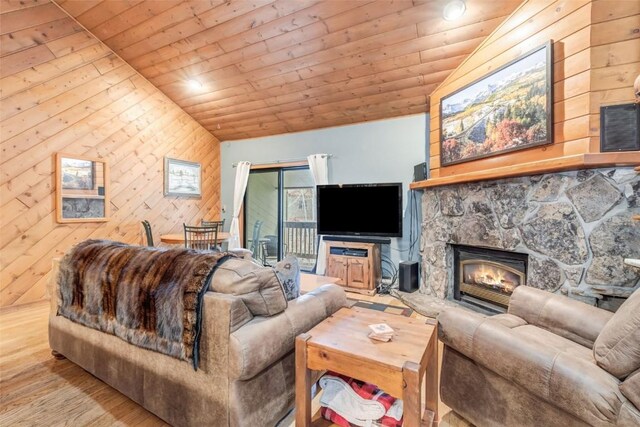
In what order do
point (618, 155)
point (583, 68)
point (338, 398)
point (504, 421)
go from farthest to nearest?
point (583, 68) < point (618, 155) < point (338, 398) < point (504, 421)

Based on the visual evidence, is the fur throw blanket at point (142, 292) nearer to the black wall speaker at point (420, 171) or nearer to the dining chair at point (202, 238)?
the dining chair at point (202, 238)

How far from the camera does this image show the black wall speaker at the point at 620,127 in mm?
2090

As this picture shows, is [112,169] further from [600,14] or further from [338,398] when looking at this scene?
[600,14]

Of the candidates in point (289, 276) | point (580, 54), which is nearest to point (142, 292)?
point (289, 276)

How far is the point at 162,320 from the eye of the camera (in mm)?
1441

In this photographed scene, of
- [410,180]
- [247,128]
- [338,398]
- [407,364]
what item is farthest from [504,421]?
[247,128]

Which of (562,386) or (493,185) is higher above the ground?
(493,185)

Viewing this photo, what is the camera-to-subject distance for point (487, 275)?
3.21 metres

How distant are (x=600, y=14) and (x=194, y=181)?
18.7 ft

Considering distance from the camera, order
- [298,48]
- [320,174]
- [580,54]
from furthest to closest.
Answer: [320,174] < [298,48] < [580,54]

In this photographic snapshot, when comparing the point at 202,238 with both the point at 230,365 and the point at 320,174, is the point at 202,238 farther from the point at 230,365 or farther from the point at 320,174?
the point at 230,365

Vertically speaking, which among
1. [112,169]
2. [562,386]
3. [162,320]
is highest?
[112,169]

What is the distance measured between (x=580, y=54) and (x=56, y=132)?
5.58 meters

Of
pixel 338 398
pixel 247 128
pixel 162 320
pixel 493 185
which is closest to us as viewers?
pixel 162 320
